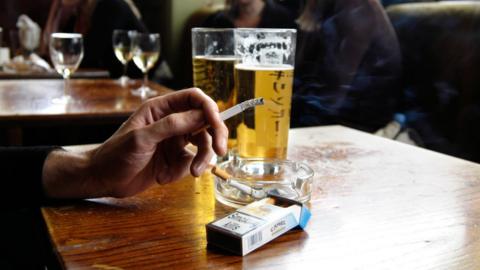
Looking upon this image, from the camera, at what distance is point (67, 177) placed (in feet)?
2.73

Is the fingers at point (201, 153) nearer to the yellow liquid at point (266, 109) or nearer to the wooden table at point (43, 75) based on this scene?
the yellow liquid at point (266, 109)

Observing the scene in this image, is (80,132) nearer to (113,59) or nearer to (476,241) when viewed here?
(113,59)

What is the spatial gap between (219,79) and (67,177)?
0.36 m

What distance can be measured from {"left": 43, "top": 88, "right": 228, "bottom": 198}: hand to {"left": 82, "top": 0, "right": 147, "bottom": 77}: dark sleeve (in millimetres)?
2594

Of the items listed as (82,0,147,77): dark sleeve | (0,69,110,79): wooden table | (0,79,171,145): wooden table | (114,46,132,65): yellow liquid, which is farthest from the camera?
(82,0,147,77): dark sleeve

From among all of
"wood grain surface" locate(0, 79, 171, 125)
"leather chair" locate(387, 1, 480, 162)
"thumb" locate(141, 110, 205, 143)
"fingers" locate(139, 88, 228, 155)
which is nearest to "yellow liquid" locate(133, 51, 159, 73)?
"wood grain surface" locate(0, 79, 171, 125)

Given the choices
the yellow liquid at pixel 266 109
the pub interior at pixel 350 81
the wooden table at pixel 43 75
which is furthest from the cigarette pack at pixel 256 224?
the wooden table at pixel 43 75

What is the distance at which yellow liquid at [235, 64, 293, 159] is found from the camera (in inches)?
37.3

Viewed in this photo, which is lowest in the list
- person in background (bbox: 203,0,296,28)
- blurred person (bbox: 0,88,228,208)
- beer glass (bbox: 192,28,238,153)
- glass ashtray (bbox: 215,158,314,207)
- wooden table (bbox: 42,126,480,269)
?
wooden table (bbox: 42,126,480,269)

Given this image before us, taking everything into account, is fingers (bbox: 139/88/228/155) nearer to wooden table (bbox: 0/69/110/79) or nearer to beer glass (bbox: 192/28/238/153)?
beer glass (bbox: 192/28/238/153)

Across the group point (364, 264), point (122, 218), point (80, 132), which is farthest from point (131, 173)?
point (80, 132)

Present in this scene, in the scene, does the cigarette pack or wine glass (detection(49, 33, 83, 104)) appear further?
wine glass (detection(49, 33, 83, 104))

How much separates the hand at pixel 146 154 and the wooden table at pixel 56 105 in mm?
740

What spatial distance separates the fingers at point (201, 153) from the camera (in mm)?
815
